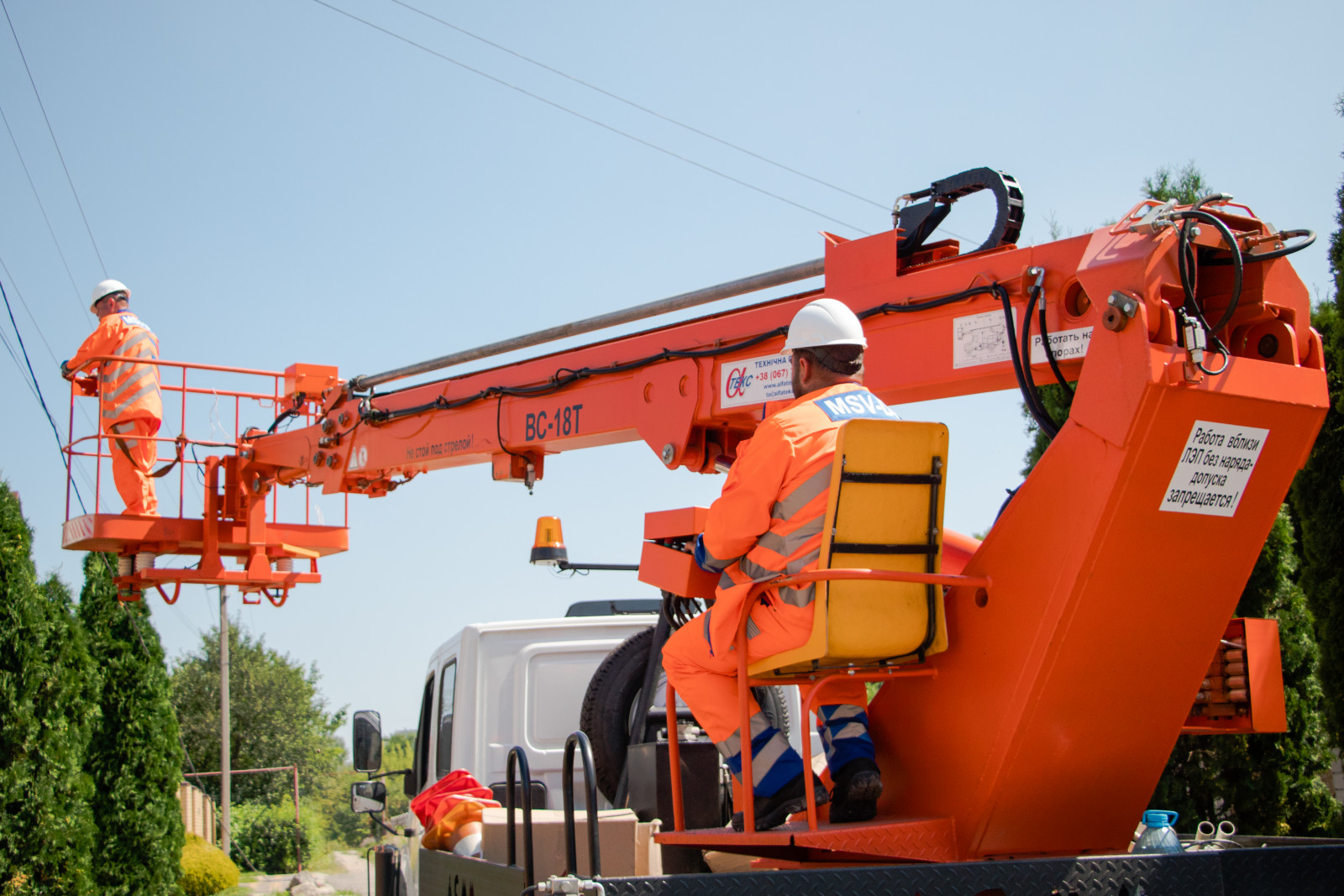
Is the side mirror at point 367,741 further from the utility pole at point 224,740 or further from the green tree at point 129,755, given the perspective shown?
the utility pole at point 224,740

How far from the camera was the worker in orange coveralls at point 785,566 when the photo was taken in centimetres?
368

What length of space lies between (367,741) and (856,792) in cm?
393

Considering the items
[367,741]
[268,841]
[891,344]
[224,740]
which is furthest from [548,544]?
[268,841]

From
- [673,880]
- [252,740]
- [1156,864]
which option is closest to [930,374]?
[1156,864]

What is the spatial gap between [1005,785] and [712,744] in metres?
1.24

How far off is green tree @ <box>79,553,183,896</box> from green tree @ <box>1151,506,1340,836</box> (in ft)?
47.3

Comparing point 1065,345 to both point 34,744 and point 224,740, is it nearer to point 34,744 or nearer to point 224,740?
point 34,744

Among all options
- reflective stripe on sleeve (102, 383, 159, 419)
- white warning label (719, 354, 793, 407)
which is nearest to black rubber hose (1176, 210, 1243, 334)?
white warning label (719, 354, 793, 407)

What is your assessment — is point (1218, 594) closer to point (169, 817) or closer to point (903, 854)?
point (903, 854)

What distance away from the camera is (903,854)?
3576 millimetres

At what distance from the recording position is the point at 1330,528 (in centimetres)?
927

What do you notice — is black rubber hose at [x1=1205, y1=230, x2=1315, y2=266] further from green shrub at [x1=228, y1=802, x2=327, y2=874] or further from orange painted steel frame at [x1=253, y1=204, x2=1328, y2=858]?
green shrub at [x1=228, y1=802, x2=327, y2=874]

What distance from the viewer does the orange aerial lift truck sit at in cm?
342

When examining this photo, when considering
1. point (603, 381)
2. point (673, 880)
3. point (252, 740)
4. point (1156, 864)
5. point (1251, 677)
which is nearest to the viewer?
point (673, 880)
